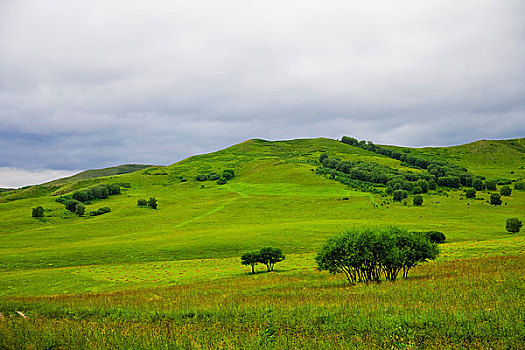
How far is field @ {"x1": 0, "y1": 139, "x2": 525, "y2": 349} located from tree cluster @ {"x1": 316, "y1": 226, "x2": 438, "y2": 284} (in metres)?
1.66

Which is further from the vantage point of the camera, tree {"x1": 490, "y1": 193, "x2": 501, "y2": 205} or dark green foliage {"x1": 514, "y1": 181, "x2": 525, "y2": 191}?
dark green foliage {"x1": 514, "y1": 181, "x2": 525, "y2": 191}

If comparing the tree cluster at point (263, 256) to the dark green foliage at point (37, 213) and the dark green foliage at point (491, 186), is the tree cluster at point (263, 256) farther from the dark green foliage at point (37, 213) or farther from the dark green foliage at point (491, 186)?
the dark green foliage at point (491, 186)

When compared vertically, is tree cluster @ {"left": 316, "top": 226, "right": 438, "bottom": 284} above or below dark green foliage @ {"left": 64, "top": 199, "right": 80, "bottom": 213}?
below

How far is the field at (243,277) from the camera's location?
9977mm

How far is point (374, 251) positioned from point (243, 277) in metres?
22.9

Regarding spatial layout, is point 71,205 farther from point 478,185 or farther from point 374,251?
point 478,185

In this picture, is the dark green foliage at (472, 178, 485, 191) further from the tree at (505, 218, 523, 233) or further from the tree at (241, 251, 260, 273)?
the tree at (241, 251, 260, 273)

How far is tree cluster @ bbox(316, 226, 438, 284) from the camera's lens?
23.8 metres

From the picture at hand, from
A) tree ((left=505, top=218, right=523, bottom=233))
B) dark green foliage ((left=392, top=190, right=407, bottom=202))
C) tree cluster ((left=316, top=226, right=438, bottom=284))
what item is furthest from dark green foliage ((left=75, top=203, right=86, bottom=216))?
tree ((left=505, top=218, right=523, bottom=233))

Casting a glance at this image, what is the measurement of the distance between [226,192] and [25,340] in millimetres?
159379

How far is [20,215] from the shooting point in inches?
5207

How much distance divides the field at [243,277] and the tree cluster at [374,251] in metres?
1.66

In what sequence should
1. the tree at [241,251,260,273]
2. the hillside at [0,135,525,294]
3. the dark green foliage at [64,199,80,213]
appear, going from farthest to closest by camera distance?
the dark green foliage at [64,199,80,213]
the hillside at [0,135,525,294]
the tree at [241,251,260,273]

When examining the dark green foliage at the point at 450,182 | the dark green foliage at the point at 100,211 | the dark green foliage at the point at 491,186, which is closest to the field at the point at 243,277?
the dark green foliage at the point at 100,211
